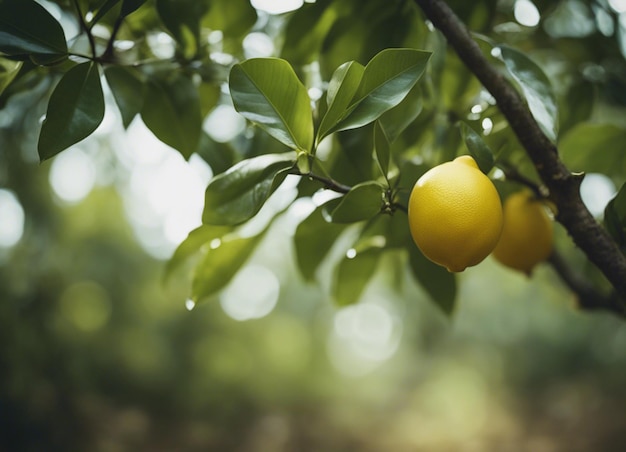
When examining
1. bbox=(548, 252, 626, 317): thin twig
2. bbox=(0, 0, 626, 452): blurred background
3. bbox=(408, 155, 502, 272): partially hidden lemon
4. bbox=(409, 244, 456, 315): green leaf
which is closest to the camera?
bbox=(408, 155, 502, 272): partially hidden lemon

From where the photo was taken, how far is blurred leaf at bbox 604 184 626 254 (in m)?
0.47

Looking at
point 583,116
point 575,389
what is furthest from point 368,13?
point 575,389

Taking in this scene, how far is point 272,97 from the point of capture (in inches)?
16.5

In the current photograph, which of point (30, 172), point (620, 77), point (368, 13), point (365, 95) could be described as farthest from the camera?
point (30, 172)

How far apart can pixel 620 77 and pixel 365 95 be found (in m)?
0.52

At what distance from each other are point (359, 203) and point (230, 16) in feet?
1.03

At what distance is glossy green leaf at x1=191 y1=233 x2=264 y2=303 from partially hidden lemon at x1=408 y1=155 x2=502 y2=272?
0.24 meters

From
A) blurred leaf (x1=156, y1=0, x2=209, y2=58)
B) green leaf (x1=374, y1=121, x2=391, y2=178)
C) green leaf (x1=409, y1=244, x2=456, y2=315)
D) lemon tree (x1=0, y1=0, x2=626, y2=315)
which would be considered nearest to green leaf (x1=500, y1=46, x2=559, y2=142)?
lemon tree (x1=0, y1=0, x2=626, y2=315)

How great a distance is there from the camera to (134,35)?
24.9 inches

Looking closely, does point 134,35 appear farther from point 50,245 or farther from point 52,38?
point 50,245

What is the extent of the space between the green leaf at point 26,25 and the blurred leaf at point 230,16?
19cm

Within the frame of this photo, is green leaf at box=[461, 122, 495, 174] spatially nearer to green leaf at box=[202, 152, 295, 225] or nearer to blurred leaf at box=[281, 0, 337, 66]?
green leaf at box=[202, 152, 295, 225]

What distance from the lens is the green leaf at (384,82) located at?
1.33ft

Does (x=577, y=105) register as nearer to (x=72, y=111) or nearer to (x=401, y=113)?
(x=401, y=113)
